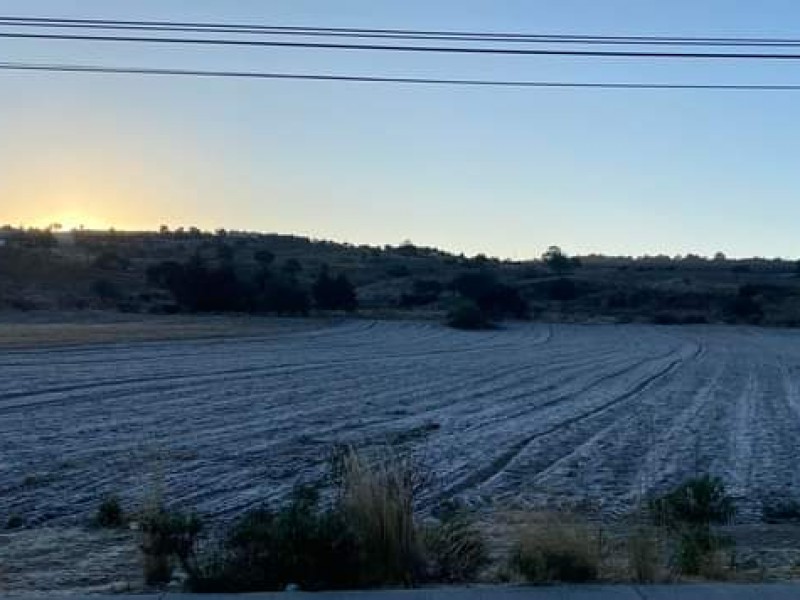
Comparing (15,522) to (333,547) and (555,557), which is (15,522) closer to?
(333,547)

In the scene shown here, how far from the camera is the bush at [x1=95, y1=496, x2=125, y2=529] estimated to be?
48.5 ft

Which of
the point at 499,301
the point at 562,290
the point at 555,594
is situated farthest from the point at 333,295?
the point at 555,594

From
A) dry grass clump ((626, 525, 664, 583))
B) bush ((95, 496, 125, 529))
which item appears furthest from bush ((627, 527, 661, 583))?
bush ((95, 496, 125, 529))

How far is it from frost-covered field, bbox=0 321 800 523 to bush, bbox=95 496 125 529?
2.15 feet

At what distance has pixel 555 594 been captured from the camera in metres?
8.92

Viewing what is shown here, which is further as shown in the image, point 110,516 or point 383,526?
point 110,516

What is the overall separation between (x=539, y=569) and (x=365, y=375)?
3661 cm

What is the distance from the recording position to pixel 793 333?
109125 mm

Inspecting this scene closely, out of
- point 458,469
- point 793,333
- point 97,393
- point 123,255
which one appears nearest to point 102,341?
point 97,393

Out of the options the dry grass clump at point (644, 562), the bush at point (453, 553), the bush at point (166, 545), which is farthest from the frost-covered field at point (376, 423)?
the dry grass clump at point (644, 562)

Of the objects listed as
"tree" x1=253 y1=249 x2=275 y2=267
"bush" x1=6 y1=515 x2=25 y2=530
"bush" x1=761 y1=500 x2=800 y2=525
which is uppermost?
"tree" x1=253 y1=249 x2=275 y2=267

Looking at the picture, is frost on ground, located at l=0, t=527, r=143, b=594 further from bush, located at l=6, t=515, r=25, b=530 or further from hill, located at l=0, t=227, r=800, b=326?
hill, located at l=0, t=227, r=800, b=326

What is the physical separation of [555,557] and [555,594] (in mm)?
657

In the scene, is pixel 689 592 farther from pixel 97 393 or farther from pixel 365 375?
pixel 365 375
